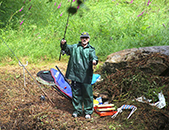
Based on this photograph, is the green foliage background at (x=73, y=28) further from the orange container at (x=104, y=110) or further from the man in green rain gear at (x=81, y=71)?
the orange container at (x=104, y=110)

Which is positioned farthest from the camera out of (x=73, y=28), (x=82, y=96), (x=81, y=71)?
(x=73, y=28)

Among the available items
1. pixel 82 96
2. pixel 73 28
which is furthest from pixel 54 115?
pixel 73 28

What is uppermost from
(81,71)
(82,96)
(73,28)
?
(73,28)

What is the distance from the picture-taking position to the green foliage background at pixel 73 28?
6684 mm

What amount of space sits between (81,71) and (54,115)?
0.90 metres

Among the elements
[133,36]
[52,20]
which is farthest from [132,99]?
[52,20]

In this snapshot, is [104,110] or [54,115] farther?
[104,110]

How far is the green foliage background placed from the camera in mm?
6684

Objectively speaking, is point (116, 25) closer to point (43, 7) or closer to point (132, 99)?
point (43, 7)

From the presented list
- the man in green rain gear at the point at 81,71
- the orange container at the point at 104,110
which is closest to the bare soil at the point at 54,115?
the orange container at the point at 104,110

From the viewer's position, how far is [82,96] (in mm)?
4043

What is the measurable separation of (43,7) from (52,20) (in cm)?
86

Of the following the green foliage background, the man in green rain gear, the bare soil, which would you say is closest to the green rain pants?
the man in green rain gear

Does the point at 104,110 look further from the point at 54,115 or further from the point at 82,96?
the point at 54,115
